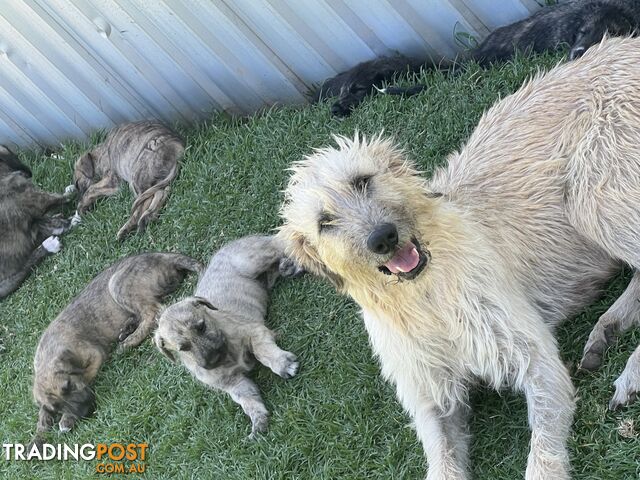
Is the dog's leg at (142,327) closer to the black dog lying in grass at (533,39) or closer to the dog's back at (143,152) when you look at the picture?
the dog's back at (143,152)

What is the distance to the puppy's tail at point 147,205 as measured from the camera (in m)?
6.97

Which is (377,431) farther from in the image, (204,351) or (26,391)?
(26,391)

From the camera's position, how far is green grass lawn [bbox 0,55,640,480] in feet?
13.0

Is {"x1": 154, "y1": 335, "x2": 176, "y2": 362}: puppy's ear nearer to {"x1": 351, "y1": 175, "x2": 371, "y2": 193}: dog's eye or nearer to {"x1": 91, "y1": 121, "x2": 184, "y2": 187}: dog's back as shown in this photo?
{"x1": 351, "y1": 175, "x2": 371, "y2": 193}: dog's eye

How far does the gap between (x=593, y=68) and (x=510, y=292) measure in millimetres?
1254

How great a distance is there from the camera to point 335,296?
5281 millimetres

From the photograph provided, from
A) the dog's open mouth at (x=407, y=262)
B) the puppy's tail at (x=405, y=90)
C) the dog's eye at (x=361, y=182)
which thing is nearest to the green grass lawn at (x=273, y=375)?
the puppy's tail at (x=405, y=90)

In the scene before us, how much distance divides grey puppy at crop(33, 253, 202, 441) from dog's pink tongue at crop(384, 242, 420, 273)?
3014mm

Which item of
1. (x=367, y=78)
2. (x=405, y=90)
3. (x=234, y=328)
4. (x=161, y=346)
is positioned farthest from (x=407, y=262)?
(x=367, y=78)

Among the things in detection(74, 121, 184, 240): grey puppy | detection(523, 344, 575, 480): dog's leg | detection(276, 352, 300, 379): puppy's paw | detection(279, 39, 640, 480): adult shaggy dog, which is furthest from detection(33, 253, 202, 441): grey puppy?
detection(523, 344, 575, 480): dog's leg

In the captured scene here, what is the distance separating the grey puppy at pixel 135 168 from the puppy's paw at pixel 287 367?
248 cm

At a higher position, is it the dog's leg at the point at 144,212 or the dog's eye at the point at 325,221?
the dog's eye at the point at 325,221

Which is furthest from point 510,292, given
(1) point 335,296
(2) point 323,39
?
(2) point 323,39

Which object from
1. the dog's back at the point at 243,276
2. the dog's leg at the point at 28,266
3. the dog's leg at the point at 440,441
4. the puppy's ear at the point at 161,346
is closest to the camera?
the dog's leg at the point at 440,441
